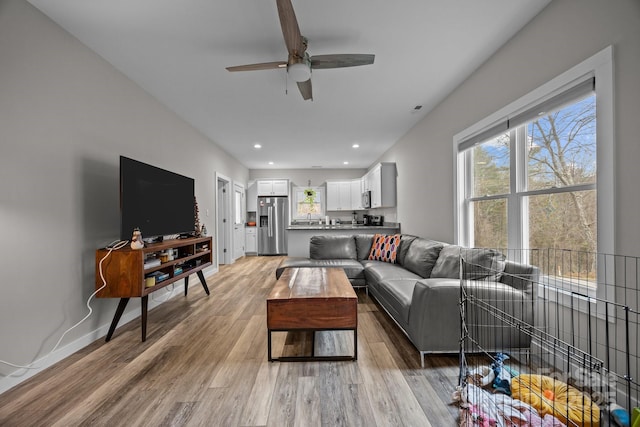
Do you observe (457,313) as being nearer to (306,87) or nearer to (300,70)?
(300,70)

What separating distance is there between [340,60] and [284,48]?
0.62m

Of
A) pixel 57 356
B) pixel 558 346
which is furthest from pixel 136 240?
pixel 558 346

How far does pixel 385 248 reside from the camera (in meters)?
4.27

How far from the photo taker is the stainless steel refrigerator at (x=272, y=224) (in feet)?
26.0

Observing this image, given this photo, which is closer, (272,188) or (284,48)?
(284,48)

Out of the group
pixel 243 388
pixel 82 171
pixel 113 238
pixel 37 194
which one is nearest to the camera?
pixel 243 388

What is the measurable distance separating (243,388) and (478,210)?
277 centimetres

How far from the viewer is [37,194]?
6.81 feet

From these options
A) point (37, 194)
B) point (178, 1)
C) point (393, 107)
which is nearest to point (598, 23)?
point (393, 107)

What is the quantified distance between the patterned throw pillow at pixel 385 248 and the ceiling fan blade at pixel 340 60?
2634mm

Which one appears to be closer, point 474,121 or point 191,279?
point 474,121

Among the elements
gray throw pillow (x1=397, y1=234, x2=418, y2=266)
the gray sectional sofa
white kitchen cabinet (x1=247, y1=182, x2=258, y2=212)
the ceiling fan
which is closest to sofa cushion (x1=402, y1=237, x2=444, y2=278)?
the gray sectional sofa

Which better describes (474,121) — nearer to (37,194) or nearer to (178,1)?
(178,1)

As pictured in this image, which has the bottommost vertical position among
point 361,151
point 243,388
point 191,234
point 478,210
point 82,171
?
point 243,388
